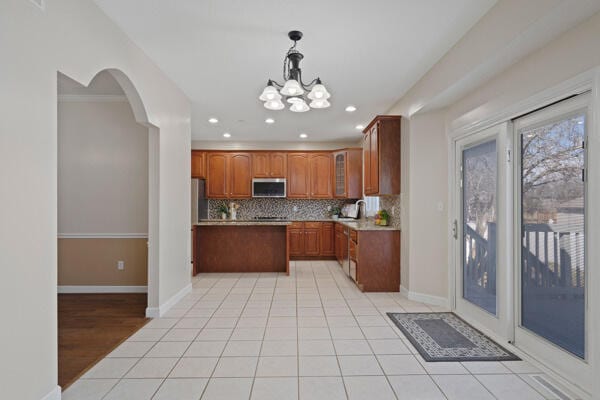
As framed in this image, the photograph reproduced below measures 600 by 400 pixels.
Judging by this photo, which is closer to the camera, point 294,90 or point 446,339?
point 294,90

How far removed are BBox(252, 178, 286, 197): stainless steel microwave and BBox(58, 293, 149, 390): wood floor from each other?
352 cm

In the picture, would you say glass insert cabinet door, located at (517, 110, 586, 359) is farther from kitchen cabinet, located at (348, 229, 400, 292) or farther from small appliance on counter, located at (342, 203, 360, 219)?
small appliance on counter, located at (342, 203, 360, 219)

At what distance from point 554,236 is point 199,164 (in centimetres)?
651

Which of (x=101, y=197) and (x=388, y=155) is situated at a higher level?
(x=388, y=155)

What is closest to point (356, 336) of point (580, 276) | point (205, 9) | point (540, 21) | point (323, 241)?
point (580, 276)

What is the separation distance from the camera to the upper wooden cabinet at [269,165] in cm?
749

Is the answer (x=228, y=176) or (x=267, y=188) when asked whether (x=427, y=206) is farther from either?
(x=228, y=176)

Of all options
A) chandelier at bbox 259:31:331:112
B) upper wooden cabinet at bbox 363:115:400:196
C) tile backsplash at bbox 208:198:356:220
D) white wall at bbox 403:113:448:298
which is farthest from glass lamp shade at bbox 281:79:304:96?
tile backsplash at bbox 208:198:356:220

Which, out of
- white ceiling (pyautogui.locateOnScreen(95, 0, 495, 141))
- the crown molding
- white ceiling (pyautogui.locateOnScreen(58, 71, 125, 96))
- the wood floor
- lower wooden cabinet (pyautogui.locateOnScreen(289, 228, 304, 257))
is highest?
→ white ceiling (pyautogui.locateOnScreen(95, 0, 495, 141))

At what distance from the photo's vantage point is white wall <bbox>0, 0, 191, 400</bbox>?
1676mm

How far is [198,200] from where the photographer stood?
6.72 m

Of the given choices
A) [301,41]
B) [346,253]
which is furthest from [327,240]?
[301,41]

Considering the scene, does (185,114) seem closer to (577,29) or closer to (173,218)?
(173,218)

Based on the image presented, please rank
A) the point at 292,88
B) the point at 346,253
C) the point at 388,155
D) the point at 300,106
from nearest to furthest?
the point at 292,88 → the point at 300,106 → the point at 388,155 → the point at 346,253
